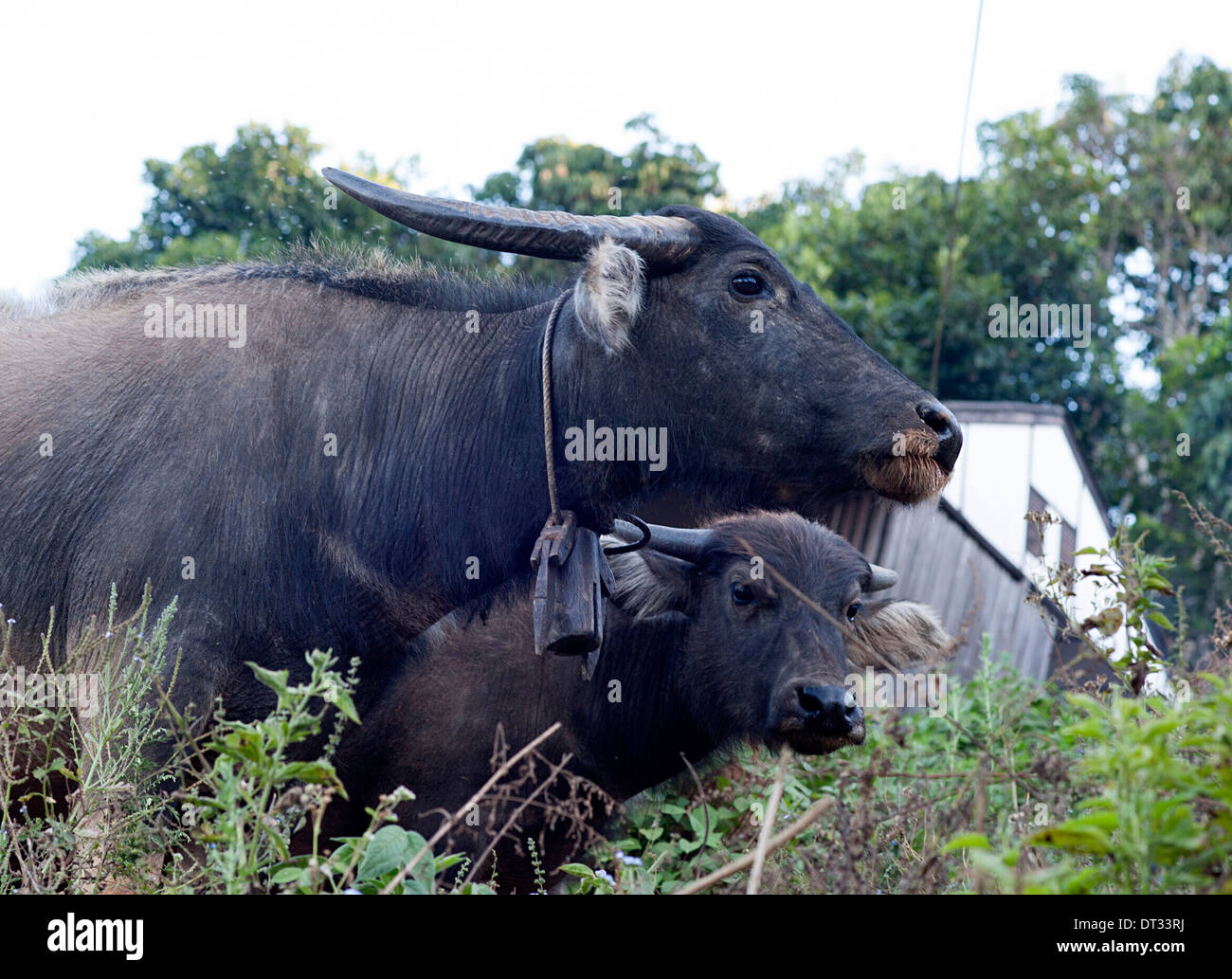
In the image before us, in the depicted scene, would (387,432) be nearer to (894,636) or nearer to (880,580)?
(880,580)

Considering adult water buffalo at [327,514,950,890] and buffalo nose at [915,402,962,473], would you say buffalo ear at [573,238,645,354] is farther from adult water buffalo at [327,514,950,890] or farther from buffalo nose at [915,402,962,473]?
adult water buffalo at [327,514,950,890]

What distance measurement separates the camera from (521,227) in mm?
3627

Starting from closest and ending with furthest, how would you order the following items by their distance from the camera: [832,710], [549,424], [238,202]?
[549,424], [832,710], [238,202]

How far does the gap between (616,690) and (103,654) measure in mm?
2129


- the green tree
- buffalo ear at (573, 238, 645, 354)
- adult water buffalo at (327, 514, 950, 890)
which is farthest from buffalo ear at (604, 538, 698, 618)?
the green tree

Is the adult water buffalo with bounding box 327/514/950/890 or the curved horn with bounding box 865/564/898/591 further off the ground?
the curved horn with bounding box 865/564/898/591

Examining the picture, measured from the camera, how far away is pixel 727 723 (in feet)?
15.3

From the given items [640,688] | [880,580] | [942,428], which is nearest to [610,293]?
[942,428]

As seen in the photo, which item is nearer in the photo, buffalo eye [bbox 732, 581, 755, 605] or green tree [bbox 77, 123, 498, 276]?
buffalo eye [bbox 732, 581, 755, 605]

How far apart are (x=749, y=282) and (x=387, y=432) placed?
1.23m

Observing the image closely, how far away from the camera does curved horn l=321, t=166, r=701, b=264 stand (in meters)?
3.52
